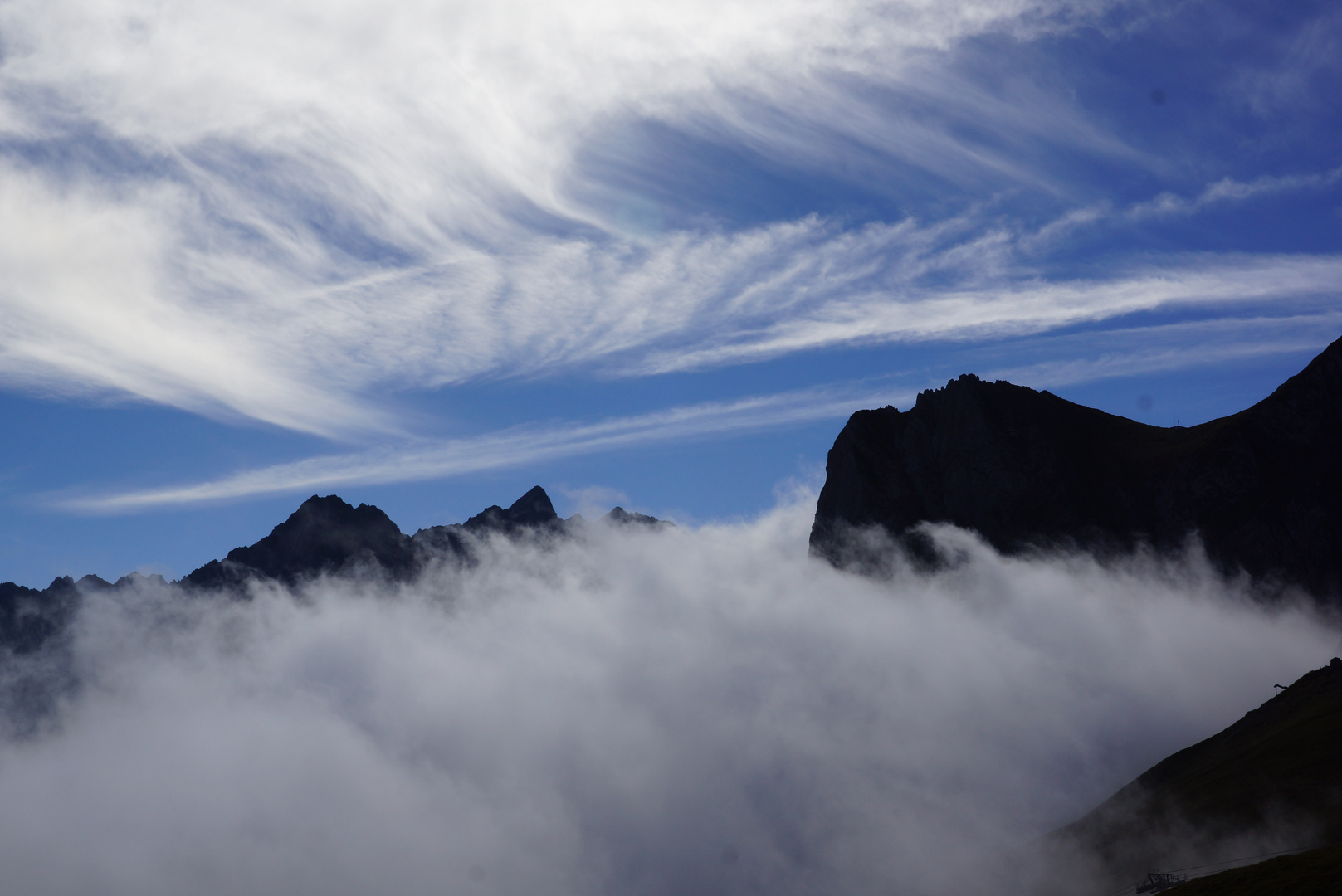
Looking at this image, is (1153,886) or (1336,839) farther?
(1153,886)

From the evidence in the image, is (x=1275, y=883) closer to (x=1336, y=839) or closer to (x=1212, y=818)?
(x=1336, y=839)

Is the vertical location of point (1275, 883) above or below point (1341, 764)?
above

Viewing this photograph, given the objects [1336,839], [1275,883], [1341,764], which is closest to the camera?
[1275,883]

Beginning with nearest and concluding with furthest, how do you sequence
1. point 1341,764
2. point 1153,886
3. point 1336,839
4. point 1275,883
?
point 1275,883
point 1336,839
point 1153,886
point 1341,764

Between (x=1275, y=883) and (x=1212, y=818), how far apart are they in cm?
9071

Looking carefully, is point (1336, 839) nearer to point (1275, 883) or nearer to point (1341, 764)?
point (1341, 764)

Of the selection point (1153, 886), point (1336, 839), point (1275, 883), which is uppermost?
point (1275, 883)

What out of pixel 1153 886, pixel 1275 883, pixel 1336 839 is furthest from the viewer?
pixel 1153 886

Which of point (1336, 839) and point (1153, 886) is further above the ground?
point (1336, 839)

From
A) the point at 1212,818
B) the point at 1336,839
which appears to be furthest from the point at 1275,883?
the point at 1212,818

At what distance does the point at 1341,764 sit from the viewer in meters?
187

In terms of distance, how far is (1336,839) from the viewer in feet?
516

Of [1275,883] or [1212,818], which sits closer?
[1275,883]

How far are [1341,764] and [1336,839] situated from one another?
121 feet
